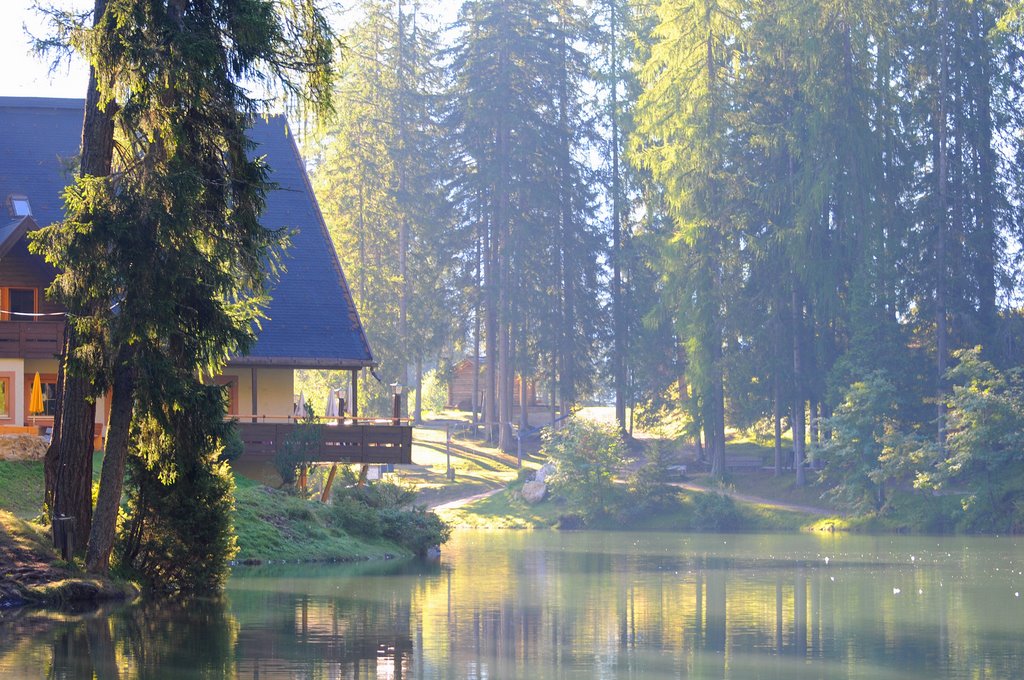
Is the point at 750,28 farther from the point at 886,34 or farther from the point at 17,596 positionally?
the point at 17,596

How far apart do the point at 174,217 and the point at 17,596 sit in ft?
19.5

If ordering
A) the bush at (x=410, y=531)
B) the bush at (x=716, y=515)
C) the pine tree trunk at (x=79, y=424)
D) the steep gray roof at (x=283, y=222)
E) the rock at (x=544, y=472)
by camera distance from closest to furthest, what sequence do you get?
1. the pine tree trunk at (x=79, y=424)
2. the bush at (x=410, y=531)
3. the steep gray roof at (x=283, y=222)
4. the bush at (x=716, y=515)
5. the rock at (x=544, y=472)

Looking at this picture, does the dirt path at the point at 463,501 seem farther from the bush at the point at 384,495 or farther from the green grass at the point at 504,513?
the bush at the point at 384,495

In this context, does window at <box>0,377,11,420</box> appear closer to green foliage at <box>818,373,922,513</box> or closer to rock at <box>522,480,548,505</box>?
rock at <box>522,480,548,505</box>

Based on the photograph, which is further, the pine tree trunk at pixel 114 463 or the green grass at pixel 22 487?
the green grass at pixel 22 487

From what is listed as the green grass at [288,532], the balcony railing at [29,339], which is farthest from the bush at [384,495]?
the balcony railing at [29,339]

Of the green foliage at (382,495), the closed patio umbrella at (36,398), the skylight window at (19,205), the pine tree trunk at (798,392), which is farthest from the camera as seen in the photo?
the pine tree trunk at (798,392)

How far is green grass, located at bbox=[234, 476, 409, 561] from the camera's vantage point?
30844mm

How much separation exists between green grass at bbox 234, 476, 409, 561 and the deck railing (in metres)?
2.08

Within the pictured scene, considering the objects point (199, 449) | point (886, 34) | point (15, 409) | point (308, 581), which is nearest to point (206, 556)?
point (199, 449)

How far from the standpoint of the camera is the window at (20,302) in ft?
121

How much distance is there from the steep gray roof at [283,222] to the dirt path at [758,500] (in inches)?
742

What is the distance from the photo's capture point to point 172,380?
21.7 meters

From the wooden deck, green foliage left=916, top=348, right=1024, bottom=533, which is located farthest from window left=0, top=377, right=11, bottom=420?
green foliage left=916, top=348, right=1024, bottom=533
